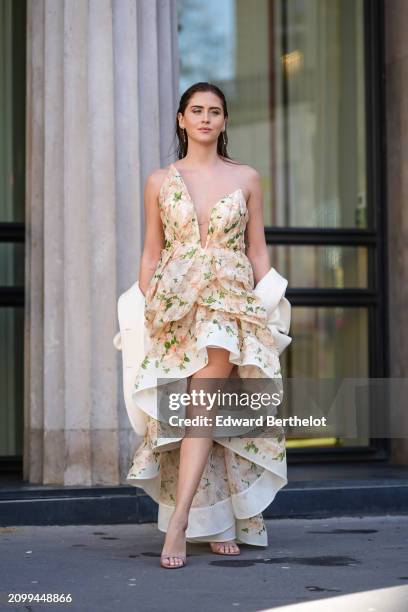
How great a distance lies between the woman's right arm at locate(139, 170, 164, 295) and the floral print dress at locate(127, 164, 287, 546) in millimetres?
57

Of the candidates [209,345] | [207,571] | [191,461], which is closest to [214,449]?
[191,461]

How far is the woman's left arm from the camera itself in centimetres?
612

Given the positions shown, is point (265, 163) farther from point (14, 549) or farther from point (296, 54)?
point (14, 549)

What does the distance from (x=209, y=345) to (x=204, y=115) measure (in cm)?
112

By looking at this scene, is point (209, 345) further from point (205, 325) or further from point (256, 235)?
point (256, 235)

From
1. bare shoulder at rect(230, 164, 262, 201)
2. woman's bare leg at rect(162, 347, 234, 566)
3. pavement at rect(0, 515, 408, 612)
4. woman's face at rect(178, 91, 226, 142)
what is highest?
woman's face at rect(178, 91, 226, 142)

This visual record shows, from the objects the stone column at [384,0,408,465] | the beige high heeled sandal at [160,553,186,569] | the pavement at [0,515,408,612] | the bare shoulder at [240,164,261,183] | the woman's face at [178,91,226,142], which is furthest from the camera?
the stone column at [384,0,408,465]

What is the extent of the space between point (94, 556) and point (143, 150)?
2.90m

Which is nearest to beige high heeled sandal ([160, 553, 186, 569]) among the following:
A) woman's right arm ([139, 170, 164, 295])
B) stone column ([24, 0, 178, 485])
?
woman's right arm ([139, 170, 164, 295])

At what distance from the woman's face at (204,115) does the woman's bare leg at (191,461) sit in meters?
1.03

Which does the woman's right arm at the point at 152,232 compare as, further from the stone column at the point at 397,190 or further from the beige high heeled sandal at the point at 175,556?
the stone column at the point at 397,190

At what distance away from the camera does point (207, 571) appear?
5520 millimetres

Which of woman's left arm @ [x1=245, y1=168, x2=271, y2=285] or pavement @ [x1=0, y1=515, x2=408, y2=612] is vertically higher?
woman's left arm @ [x1=245, y1=168, x2=271, y2=285]

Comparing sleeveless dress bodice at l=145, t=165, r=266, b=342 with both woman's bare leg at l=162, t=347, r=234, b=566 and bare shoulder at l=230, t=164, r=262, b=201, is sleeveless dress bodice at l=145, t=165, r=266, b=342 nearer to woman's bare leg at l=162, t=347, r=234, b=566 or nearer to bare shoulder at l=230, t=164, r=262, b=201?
bare shoulder at l=230, t=164, r=262, b=201
